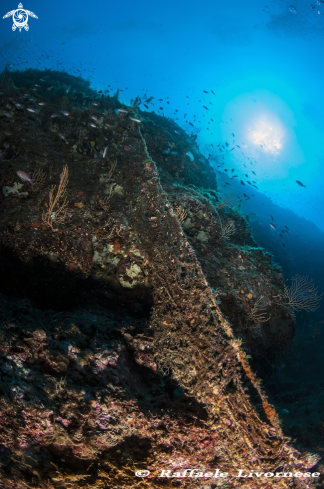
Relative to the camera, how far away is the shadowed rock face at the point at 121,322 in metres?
2.69

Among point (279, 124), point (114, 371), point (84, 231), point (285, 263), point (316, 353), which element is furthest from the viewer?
point (279, 124)

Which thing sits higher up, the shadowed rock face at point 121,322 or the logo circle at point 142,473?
the shadowed rock face at point 121,322

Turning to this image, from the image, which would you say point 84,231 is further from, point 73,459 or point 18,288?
point 73,459

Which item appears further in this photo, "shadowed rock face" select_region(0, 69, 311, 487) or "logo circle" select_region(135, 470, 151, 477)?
"logo circle" select_region(135, 470, 151, 477)

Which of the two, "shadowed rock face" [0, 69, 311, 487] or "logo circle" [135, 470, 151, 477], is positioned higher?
"shadowed rock face" [0, 69, 311, 487]

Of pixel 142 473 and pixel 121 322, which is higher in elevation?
pixel 121 322

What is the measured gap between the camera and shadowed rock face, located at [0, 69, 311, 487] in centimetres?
269

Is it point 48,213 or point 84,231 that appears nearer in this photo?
point 48,213

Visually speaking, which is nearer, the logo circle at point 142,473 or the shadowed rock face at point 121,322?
the shadowed rock face at point 121,322

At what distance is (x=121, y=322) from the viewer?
4.50 metres

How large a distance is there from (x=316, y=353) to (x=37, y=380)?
1298 centimetres

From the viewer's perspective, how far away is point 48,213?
522 cm

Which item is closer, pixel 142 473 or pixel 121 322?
pixel 142 473

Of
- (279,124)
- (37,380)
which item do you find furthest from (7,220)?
(279,124)
